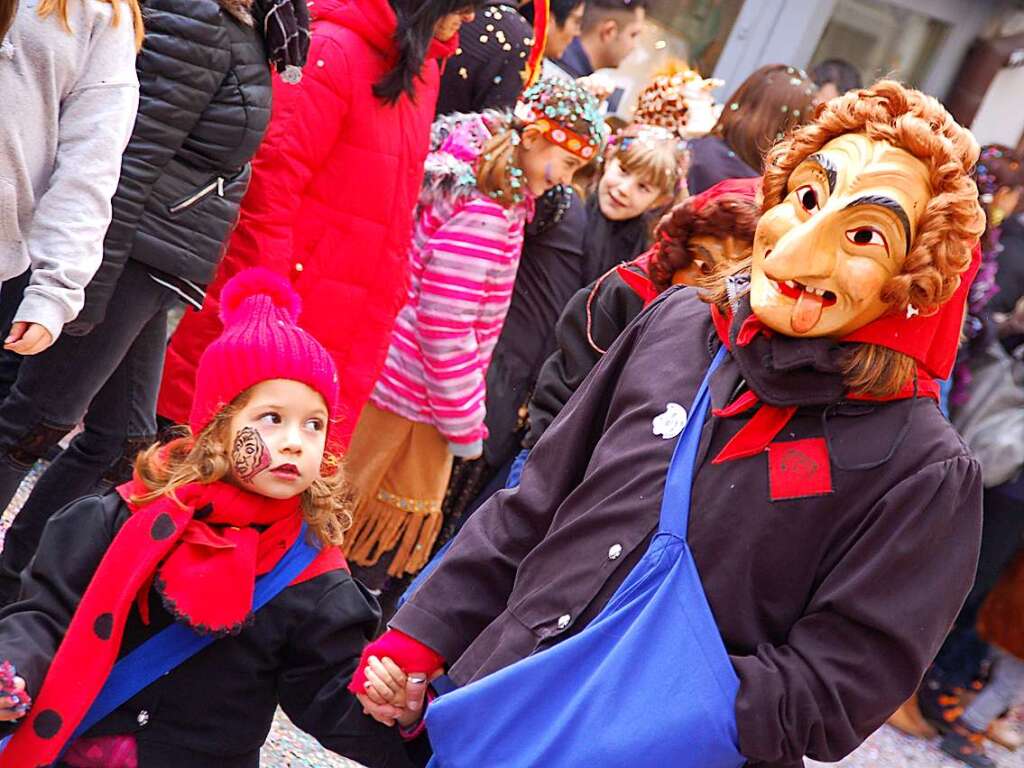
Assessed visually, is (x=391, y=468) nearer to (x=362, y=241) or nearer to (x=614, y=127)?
(x=362, y=241)

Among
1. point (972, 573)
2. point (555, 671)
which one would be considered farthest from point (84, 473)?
point (972, 573)

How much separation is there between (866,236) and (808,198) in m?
0.12

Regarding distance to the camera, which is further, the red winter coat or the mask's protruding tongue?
the red winter coat

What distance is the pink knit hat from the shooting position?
7.95ft

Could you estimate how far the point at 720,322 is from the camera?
2123mm

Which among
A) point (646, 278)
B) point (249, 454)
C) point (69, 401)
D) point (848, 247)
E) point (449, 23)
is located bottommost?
point (69, 401)

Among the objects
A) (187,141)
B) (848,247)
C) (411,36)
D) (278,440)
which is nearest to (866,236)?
(848,247)

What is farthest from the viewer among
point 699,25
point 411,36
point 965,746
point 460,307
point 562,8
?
point 699,25

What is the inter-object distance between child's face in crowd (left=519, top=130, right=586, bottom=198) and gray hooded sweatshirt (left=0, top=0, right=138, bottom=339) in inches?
56.1

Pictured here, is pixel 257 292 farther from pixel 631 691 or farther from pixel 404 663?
pixel 631 691

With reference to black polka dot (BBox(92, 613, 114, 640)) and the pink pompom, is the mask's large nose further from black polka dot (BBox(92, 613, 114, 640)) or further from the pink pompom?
black polka dot (BBox(92, 613, 114, 640))

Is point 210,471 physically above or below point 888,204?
below

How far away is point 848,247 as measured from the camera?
194 centimetres

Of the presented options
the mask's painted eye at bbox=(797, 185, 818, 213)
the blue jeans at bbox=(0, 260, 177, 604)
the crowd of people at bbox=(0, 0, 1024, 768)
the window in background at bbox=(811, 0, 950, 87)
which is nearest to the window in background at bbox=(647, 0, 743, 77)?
the window in background at bbox=(811, 0, 950, 87)
